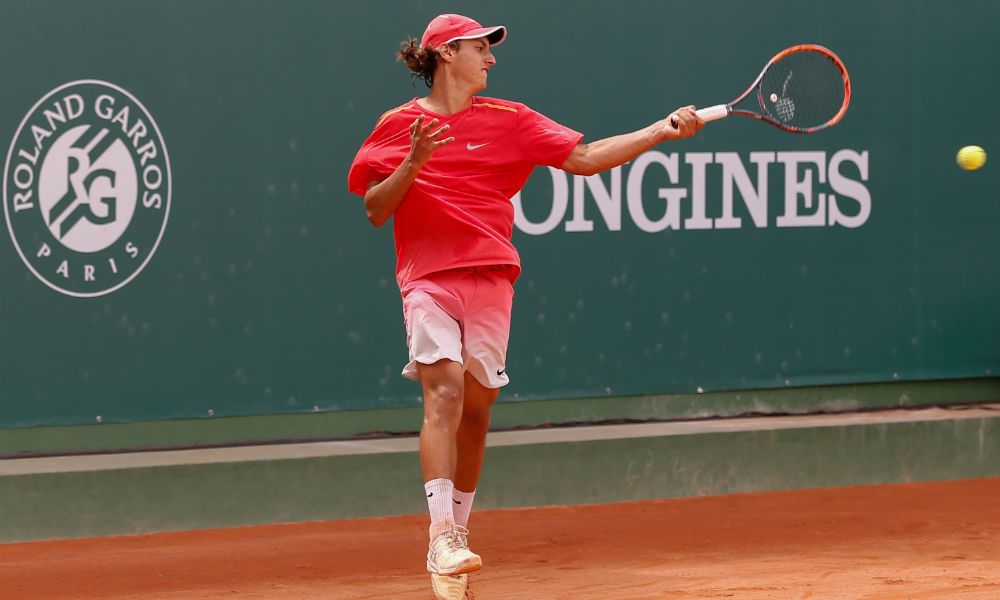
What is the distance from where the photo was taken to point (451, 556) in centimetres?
389

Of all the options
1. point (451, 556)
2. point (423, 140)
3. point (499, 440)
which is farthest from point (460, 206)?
point (499, 440)

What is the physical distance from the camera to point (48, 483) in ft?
17.6

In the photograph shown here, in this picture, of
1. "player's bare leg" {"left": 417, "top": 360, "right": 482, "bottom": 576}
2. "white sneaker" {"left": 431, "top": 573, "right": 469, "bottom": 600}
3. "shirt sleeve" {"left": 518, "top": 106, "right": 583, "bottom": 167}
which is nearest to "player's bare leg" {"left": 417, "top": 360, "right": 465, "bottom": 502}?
"player's bare leg" {"left": 417, "top": 360, "right": 482, "bottom": 576}

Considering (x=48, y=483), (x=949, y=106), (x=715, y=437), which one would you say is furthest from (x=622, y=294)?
(x=48, y=483)

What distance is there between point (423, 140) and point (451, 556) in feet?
3.74

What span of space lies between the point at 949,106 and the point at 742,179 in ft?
3.80

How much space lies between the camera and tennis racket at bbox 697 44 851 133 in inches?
190

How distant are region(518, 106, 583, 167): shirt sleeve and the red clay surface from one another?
134 centimetres

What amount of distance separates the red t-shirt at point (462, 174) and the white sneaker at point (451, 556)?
2.60 ft

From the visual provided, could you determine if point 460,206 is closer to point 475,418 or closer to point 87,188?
point 475,418

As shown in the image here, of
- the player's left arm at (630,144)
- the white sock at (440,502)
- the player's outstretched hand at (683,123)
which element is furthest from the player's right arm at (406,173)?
the white sock at (440,502)

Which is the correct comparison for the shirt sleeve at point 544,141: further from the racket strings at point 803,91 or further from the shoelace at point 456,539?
the shoelace at point 456,539

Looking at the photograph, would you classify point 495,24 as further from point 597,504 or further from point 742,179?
point 597,504

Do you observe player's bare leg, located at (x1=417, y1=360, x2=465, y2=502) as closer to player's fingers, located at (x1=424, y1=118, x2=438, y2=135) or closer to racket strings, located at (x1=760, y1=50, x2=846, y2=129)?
player's fingers, located at (x1=424, y1=118, x2=438, y2=135)
